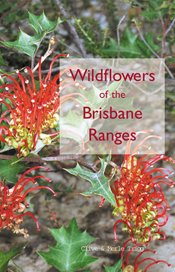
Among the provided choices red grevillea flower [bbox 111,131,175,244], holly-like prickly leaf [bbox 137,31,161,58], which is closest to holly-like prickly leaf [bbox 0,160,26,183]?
red grevillea flower [bbox 111,131,175,244]

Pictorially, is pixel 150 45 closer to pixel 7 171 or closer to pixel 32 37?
pixel 32 37

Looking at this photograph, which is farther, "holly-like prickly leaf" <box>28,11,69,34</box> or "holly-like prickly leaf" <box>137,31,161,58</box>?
"holly-like prickly leaf" <box>137,31,161,58</box>

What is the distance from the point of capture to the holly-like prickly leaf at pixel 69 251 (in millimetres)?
514

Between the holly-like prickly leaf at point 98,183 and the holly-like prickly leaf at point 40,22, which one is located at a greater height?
the holly-like prickly leaf at point 40,22

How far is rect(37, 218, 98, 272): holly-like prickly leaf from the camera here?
0.51 metres

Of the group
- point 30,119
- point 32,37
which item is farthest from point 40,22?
point 30,119

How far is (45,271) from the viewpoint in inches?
24.9

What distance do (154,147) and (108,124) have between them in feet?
0.63

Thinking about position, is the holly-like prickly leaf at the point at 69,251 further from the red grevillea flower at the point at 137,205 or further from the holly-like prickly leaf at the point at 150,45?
the holly-like prickly leaf at the point at 150,45

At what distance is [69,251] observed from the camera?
1.73ft

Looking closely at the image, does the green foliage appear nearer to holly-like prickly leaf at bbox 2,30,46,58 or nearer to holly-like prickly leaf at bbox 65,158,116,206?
holly-like prickly leaf at bbox 2,30,46,58

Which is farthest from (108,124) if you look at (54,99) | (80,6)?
(80,6)

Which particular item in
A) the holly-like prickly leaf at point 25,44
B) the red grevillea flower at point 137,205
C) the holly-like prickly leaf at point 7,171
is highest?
the holly-like prickly leaf at point 25,44

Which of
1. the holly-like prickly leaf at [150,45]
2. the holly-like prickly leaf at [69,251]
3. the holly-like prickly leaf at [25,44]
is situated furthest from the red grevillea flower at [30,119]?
the holly-like prickly leaf at [150,45]
